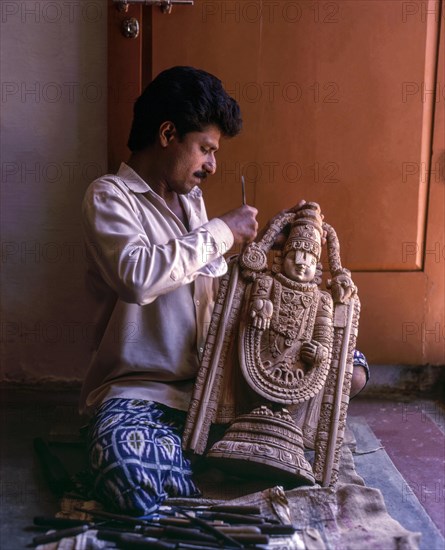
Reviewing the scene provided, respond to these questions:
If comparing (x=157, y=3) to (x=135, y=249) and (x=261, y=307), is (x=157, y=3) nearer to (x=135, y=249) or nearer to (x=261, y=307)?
(x=135, y=249)

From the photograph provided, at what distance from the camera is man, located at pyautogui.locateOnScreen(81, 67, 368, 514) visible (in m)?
2.48

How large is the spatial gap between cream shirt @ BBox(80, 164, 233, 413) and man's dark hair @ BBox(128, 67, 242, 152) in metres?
0.24

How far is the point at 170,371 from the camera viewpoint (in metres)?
2.74

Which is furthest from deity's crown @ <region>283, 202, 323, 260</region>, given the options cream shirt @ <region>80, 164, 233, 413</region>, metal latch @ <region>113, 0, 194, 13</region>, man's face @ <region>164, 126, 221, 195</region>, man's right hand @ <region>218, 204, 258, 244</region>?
metal latch @ <region>113, 0, 194, 13</region>

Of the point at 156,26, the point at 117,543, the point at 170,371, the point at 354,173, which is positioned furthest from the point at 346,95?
the point at 117,543

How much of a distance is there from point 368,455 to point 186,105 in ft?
5.53

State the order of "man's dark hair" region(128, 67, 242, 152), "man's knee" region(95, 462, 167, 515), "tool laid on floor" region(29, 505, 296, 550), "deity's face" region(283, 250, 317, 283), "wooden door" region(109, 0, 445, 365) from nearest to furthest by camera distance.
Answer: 1. "tool laid on floor" region(29, 505, 296, 550)
2. "man's knee" region(95, 462, 167, 515)
3. "man's dark hair" region(128, 67, 242, 152)
4. "deity's face" region(283, 250, 317, 283)
5. "wooden door" region(109, 0, 445, 365)

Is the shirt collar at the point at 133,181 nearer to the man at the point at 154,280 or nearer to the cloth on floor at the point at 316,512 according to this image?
the man at the point at 154,280

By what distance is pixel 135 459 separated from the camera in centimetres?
244

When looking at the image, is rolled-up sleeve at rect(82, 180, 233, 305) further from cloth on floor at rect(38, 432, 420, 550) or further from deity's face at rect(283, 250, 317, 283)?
cloth on floor at rect(38, 432, 420, 550)

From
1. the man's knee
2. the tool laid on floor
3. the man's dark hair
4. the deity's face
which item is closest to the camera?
the tool laid on floor

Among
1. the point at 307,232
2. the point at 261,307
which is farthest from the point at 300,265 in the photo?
the point at 261,307

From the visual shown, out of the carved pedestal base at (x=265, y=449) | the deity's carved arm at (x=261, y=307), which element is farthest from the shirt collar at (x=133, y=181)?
the carved pedestal base at (x=265, y=449)

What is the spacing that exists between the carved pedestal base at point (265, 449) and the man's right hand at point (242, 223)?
0.65 meters
